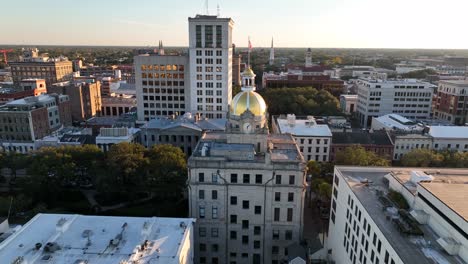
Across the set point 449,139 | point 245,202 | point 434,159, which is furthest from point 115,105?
point 449,139

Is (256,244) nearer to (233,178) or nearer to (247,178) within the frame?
(247,178)

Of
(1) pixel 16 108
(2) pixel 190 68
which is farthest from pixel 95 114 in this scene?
(2) pixel 190 68

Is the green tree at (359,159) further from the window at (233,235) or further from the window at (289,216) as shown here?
the window at (233,235)

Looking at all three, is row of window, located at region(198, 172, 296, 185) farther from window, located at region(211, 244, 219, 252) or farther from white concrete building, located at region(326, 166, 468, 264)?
window, located at region(211, 244, 219, 252)

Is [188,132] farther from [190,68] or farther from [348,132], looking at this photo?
[348,132]

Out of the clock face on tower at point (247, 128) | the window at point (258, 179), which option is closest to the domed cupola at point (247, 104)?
the clock face on tower at point (247, 128)

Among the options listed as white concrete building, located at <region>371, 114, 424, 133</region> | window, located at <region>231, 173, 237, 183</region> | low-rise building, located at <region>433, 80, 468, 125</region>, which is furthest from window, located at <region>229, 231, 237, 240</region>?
low-rise building, located at <region>433, 80, 468, 125</region>
